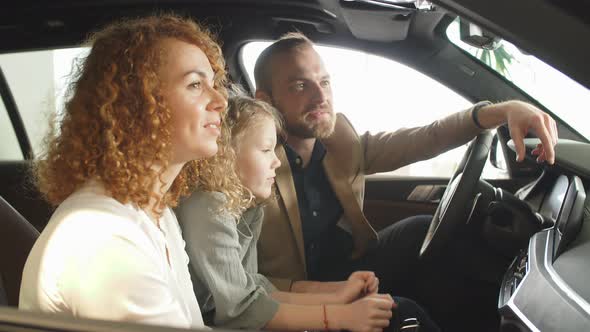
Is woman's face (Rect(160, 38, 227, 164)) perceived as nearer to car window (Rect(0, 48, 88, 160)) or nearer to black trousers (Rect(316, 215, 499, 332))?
black trousers (Rect(316, 215, 499, 332))

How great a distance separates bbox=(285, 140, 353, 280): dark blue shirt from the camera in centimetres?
187

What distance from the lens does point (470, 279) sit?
1.87 metres

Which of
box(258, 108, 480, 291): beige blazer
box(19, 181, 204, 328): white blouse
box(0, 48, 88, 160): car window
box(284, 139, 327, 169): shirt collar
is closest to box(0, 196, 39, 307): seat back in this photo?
box(19, 181, 204, 328): white blouse

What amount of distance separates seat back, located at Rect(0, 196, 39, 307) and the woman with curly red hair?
0.68 ft

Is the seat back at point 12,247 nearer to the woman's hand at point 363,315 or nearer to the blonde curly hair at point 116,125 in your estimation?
the blonde curly hair at point 116,125

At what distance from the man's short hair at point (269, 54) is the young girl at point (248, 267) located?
427mm

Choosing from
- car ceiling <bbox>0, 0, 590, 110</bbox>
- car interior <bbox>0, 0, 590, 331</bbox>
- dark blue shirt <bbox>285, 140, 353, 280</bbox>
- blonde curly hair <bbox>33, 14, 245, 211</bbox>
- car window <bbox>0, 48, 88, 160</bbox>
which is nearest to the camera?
car interior <bbox>0, 0, 590, 331</bbox>

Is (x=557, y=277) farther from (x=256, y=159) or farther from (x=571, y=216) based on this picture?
(x=256, y=159)

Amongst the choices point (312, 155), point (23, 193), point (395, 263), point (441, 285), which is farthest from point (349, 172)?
point (23, 193)

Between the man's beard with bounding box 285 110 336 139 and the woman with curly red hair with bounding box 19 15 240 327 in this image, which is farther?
the man's beard with bounding box 285 110 336 139

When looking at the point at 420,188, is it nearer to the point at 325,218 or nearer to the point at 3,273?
the point at 325,218

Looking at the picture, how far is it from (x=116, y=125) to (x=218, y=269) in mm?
364

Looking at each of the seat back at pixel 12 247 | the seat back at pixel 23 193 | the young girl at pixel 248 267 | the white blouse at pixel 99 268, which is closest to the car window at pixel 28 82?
the seat back at pixel 23 193

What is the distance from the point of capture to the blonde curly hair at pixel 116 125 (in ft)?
3.58
